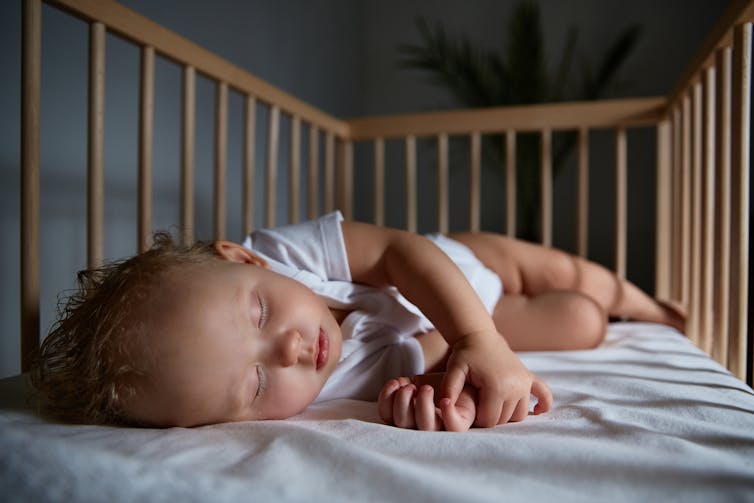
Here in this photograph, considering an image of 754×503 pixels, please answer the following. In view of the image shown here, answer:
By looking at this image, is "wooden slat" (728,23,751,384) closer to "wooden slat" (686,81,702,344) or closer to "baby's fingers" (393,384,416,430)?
"wooden slat" (686,81,702,344)

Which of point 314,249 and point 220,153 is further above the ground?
point 220,153

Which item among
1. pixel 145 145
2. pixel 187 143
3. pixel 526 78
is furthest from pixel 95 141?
pixel 526 78

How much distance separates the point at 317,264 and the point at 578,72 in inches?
79.8

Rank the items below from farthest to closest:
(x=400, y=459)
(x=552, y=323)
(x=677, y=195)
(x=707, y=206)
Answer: (x=677, y=195)
(x=552, y=323)
(x=707, y=206)
(x=400, y=459)

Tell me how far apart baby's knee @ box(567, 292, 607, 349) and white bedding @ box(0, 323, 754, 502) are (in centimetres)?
38

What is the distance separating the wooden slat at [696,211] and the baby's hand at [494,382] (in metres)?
0.59

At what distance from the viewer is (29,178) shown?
0.65m

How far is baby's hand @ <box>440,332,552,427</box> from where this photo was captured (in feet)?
1.75

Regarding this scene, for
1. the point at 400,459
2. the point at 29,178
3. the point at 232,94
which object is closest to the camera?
the point at 400,459

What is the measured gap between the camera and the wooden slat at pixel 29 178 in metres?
0.65

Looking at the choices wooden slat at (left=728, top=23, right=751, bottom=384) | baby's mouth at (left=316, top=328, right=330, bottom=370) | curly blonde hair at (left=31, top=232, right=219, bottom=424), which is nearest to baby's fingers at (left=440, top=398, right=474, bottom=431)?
baby's mouth at (left=316, top=328, right=330, bottom=370)

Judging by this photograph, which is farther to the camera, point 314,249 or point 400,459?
point 314,249

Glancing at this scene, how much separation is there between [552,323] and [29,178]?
0.81 m

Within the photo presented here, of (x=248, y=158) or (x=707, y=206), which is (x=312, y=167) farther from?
(x=707, y=206)
